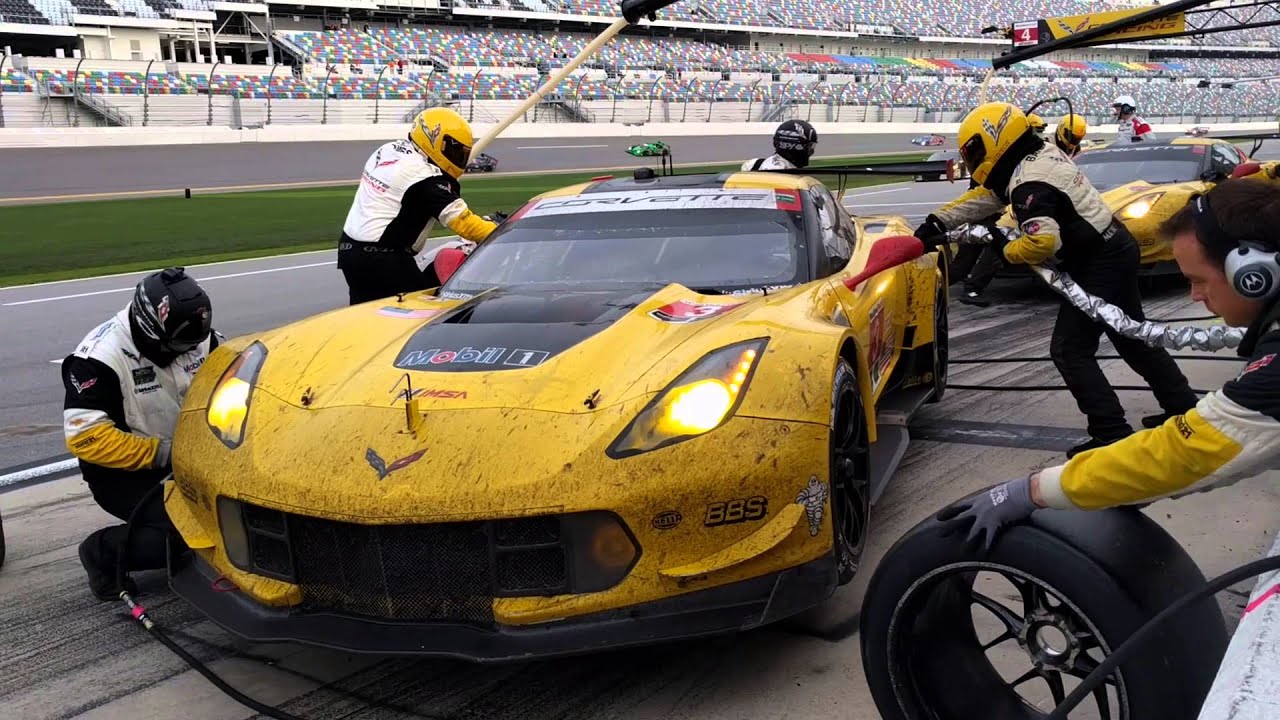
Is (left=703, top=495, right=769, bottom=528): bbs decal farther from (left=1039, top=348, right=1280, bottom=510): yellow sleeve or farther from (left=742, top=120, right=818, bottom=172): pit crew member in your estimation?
(left=742, top=120, right=818, bottom=172): pit crew member

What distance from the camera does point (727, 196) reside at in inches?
198

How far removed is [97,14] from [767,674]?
5647cm

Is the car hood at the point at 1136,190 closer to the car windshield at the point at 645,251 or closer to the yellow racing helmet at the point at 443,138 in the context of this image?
the car windshield at the point at 645,251

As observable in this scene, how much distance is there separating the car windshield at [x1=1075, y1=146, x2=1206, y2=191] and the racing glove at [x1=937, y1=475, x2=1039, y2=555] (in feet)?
29.2

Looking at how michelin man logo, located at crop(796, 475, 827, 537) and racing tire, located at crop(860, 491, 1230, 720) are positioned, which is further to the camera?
michelin man logo, located at crop(796, 475, 827, 537)

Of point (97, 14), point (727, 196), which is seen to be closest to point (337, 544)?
point (727, 196)

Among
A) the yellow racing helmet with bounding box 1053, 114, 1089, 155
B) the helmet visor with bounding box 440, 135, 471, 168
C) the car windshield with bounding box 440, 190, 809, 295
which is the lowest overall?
the car windshield with bounding box 440, 190, 809, 295

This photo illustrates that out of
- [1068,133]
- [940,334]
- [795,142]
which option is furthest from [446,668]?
[1068,133]

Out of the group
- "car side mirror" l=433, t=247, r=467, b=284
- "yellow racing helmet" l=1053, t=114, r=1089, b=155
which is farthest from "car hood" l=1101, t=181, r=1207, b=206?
"car side mirror" l=433, t=247, r=467, b=284

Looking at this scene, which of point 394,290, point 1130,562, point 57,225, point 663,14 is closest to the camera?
point 1130,562

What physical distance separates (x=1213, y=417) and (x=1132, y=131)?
1294 cm

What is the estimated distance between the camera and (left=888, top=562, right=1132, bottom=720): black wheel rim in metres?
2.44

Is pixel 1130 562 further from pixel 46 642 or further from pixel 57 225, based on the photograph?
pixel 57 225

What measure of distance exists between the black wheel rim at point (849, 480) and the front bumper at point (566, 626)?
0.25m
